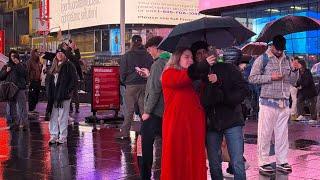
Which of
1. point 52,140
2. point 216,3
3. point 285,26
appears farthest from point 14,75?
point 216,3

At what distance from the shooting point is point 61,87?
34.3ft

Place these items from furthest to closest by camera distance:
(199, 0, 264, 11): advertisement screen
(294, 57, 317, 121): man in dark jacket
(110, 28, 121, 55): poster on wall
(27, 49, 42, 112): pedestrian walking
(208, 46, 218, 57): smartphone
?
(110, 28, 121, 55): poster on wall, (199, 0, 264, 11): advertisement screen, (27, 49, 42, 112): pedestrian walking, (294, 57, 317, 121): man in dark jacket, (208, 46, 218, 57): smartphone

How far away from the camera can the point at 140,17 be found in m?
36.2

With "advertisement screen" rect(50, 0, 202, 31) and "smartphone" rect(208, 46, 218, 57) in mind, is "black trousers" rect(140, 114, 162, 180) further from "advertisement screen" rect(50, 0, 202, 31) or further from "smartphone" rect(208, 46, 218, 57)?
"advertisement screen" rect(50, 0, 202, 31)

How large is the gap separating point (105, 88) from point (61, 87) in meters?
4.55

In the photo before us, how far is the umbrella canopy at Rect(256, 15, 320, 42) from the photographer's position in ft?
29.4

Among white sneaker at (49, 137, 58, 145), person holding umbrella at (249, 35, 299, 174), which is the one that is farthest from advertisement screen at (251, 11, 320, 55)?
person holding umbrella at (249, 35, 299, 174)

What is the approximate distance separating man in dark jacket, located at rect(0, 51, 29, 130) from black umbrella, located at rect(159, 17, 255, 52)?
768 centimetres

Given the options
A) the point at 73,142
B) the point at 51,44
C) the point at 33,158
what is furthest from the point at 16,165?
the point at 51,44

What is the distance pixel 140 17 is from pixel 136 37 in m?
25.7

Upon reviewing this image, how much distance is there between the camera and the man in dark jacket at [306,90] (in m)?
15.7

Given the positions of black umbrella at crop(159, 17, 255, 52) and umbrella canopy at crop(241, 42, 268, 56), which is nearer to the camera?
black umbrella at crop(159, 17, 255, 52)

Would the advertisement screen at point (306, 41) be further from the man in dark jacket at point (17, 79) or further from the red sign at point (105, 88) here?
the man in dark jacket at point (17, 79)

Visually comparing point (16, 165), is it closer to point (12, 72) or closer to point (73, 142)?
point (73, 142)
